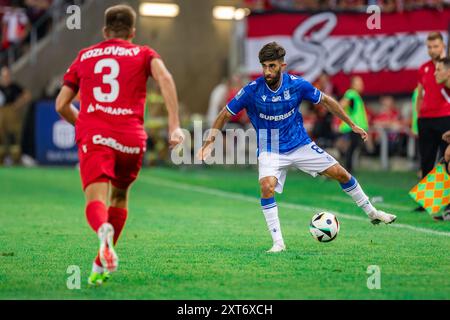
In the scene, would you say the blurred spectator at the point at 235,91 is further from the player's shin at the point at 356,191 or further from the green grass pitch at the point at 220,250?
the player's shin at the point at 356,191

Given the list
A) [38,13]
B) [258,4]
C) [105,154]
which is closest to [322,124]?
[258,4]

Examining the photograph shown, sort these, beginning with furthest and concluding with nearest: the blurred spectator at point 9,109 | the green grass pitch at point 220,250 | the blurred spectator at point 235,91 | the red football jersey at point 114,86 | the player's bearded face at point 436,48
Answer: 1. the blurred spectator at point 9,109
2. the blurred spectator at point 235,91
3. the player's bearded face at point 436,48
4. the red football jersey at point 114,86
5. the green grass pitch at point 220,250

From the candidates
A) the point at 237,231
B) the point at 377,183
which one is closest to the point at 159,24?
the point at 377,183

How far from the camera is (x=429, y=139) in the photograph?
13.5 metres

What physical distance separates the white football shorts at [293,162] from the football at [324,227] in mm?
472

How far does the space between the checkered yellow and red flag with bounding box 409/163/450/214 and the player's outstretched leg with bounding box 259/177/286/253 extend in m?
3.17

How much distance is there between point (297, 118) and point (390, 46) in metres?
15.7

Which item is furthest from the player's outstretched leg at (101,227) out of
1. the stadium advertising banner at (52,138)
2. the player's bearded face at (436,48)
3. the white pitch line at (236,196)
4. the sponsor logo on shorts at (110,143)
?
the stadium advertising banner at (52,138)

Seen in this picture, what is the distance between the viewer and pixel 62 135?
1030 inches

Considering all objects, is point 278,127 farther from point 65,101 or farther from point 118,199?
point 65,101

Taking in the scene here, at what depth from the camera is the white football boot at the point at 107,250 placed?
277 inches

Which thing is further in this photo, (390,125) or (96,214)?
(390,125)

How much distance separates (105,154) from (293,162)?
124 inches

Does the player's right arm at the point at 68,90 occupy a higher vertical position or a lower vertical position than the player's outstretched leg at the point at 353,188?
higher
